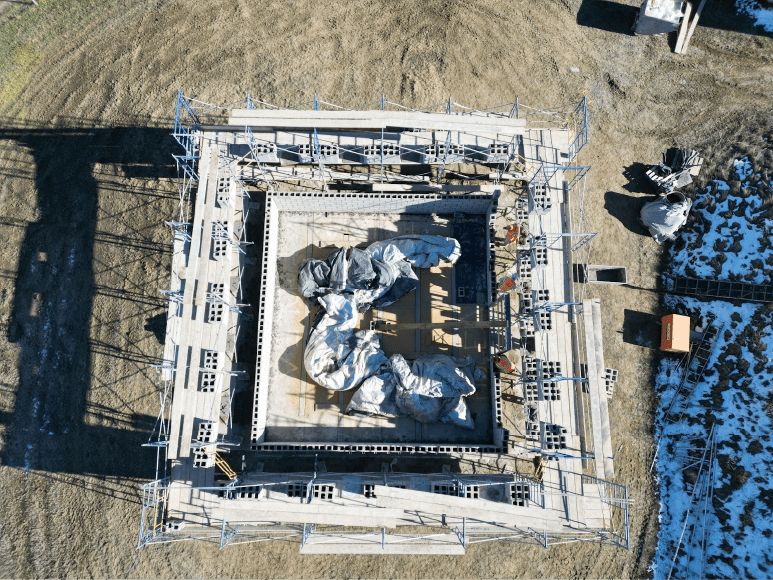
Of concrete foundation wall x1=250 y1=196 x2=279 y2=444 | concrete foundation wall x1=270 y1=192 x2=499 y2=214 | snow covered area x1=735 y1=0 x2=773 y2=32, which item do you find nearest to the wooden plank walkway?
concrete foundation wall x1=270 y1=192 x2=499 y2=214

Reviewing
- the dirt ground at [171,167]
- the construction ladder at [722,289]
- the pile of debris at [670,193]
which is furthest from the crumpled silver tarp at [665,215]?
the construction ladder at [722,289]

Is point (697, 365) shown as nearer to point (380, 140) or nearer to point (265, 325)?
point (380, 140)

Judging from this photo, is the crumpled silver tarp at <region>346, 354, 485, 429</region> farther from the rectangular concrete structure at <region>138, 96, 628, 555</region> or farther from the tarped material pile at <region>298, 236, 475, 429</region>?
the rectangular concrete structure at <region>138, 96, 628, 555</region>

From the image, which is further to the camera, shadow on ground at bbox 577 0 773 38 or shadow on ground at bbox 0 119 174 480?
shadow on ground at bbox 577 0 773 38

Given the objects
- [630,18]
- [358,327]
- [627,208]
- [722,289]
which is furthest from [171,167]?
[722,289]

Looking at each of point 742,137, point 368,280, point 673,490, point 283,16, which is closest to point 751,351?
point 673,490
